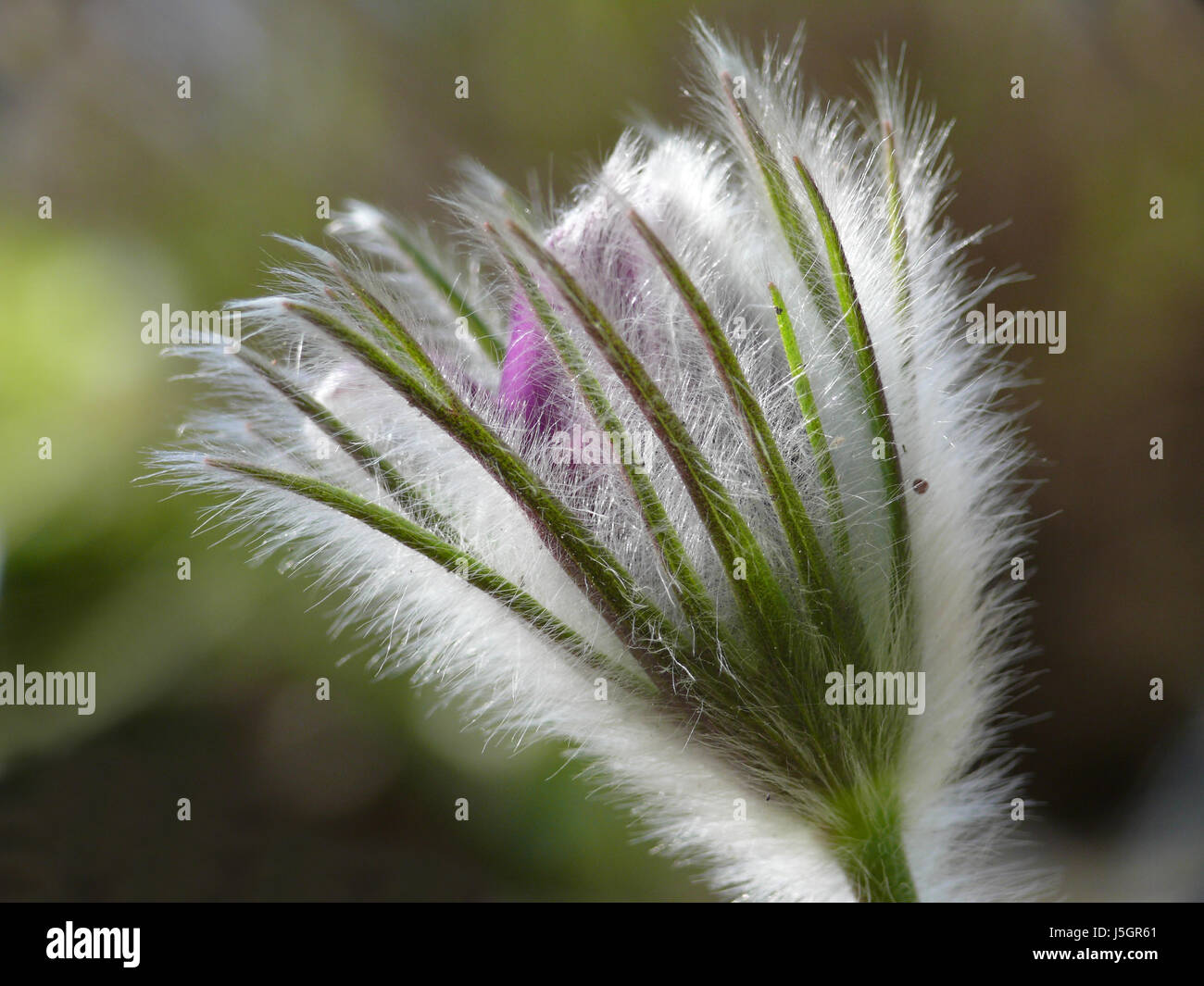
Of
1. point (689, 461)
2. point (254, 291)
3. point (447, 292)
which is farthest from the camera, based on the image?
point (254, 291)

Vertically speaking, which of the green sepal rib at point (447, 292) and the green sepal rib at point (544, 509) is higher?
the green sepal rib at point (447, 292)

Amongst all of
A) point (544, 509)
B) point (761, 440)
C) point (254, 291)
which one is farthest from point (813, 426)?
point (254, 291)

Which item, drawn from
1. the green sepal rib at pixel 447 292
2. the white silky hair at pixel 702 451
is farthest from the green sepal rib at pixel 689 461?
the green sepal rib at pixel 447 292

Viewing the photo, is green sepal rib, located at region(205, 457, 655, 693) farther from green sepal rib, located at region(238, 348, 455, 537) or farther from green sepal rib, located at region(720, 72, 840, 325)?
green sepal rib, located at region(720, 72, 840, 325)

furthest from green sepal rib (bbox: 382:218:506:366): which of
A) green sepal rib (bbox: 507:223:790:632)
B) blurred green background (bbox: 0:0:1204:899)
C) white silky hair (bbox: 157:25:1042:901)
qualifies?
blurred green background (bbox: 0:0:1204:899)

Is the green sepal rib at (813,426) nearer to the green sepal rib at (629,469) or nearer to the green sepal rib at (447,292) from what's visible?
the green sepal rib at (629,469)

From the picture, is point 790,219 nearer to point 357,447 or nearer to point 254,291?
A: point 357,447
